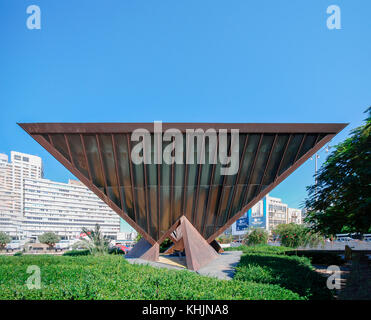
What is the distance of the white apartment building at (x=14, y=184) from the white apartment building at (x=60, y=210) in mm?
6179

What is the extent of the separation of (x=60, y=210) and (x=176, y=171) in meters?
145

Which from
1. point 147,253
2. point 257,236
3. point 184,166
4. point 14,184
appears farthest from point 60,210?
point 184,166

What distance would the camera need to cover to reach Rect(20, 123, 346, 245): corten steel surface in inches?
564

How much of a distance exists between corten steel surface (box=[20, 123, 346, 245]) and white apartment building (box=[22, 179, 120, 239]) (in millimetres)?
110129

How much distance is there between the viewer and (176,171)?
1576 centimetres

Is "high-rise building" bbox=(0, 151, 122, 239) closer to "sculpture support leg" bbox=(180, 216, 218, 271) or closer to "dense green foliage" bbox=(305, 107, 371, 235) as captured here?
"sculpture support leg" bbox=(180, 216, 218, 271)

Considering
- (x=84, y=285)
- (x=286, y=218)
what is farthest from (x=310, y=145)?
(x=286, y=218)

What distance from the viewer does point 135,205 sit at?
53.1ft

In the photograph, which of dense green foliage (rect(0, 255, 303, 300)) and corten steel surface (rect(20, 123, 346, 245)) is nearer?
dense green foliage (rect(0, 255, 303, 300))

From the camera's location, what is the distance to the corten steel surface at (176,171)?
14.3 m

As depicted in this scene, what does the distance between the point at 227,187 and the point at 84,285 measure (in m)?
11.5

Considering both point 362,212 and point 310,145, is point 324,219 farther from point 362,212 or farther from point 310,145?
point 310,145

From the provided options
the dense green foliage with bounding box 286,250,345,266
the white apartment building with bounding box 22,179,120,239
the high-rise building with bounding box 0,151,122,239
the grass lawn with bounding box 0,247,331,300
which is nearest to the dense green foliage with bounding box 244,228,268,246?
the dense green foliage with bounding box 286,250,345,266

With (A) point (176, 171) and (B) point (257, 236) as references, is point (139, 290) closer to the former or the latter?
(A) point (176, 171)
